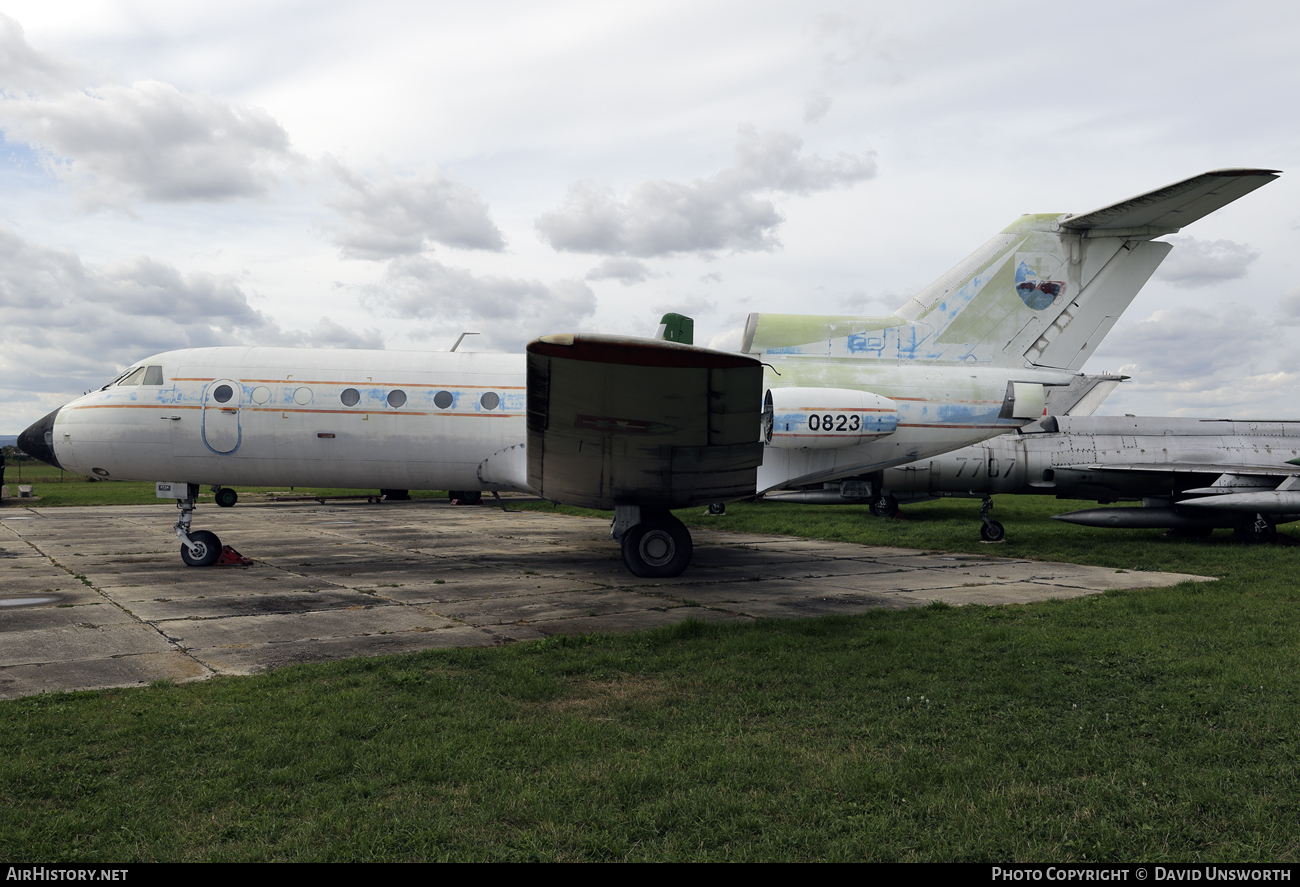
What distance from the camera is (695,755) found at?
14.9 feet

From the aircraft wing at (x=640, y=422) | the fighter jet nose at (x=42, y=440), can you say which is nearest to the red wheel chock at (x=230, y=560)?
the fighter jet nose at (x=42, y=440)

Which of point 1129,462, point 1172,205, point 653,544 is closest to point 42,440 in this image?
point 653,544

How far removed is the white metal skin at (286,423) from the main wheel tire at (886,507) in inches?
544

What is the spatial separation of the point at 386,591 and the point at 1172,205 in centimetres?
1290

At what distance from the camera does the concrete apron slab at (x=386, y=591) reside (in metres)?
7.18

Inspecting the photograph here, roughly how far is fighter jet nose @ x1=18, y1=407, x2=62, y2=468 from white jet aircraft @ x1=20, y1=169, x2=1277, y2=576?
4 cm

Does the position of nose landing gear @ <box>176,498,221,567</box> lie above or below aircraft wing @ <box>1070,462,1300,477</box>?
below

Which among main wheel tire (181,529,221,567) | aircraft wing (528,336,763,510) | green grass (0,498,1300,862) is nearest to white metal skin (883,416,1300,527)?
aircraft wing (528,336,763,510)

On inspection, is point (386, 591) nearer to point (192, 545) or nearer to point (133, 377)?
point (192, 545)

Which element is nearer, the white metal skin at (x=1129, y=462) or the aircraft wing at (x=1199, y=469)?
the aircraft wing at (x=1199, y=469)

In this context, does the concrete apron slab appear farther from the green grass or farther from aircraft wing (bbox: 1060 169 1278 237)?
aircraft wing (bbox: 1060 169 1278 237)

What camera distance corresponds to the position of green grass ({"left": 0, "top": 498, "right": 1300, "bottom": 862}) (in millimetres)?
3566

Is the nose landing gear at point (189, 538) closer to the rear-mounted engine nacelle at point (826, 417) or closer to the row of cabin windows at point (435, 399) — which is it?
the row of cabin windows at point (435, 399)
